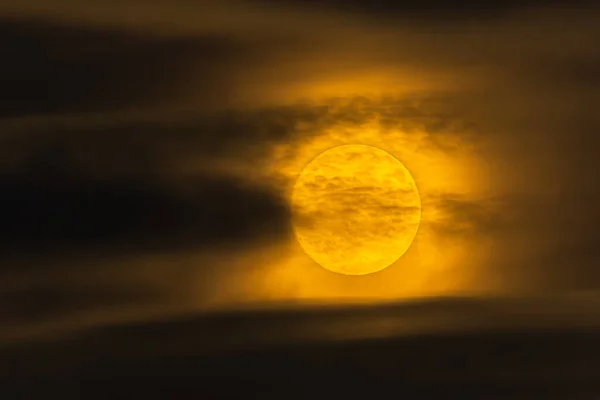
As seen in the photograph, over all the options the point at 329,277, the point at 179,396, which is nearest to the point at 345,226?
the point at 329,277

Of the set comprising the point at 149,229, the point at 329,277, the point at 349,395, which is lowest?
the point at 349,395

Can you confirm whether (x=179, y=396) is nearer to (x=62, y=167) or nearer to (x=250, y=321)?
(x=250, y=321)

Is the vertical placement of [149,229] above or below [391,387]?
above

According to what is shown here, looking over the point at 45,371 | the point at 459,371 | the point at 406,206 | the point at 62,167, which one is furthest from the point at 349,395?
the point at 62,167

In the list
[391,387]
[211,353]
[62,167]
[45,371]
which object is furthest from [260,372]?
[62,167]

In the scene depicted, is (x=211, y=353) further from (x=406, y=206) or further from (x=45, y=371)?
(x=406, y=206)

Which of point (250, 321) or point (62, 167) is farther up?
point (62, 167)
